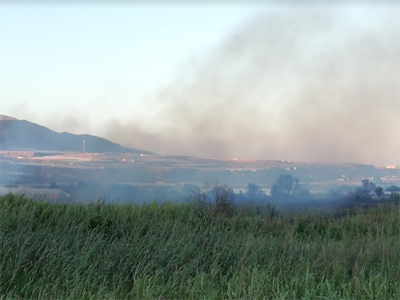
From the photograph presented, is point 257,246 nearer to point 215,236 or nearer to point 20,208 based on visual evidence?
point 215,236

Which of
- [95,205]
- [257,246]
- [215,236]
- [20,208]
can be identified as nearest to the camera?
[257,246]

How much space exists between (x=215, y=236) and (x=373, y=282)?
14.6 feet

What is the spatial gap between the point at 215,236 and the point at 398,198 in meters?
11.5

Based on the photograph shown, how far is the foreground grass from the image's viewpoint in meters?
7.86

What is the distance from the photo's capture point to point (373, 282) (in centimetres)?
852

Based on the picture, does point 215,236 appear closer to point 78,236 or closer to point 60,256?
point 78,236

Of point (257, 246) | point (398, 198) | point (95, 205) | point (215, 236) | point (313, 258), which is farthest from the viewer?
point (398, 198)

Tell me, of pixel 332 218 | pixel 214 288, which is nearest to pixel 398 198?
pixel 332 218

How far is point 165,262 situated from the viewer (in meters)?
9.65

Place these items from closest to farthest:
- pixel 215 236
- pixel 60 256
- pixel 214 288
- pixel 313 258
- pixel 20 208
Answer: pixel 214 288
pixel 60 256
pixel 313 258
pixel 215 236
pixel 20 208

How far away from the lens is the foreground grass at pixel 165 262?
7.86 meters

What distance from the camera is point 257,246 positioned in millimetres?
11117

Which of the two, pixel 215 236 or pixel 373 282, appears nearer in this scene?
pixel 373 282

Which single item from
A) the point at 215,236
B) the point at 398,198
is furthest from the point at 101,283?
the point at 398,198
